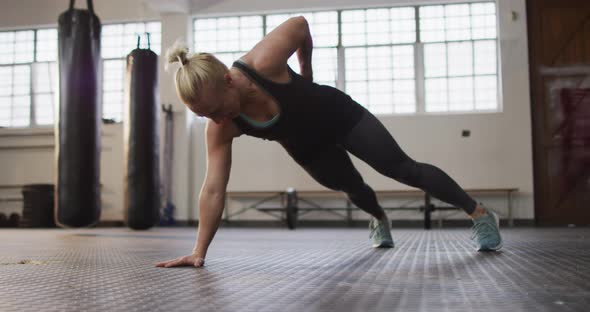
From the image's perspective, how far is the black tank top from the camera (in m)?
1.91

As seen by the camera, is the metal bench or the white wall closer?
the metal bench

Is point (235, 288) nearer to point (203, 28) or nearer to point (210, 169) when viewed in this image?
point (210, 169)

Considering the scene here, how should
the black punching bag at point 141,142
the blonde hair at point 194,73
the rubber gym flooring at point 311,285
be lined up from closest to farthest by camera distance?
the rubber gym flooring at point 311,285 → the blonde hair at point 194,73 → the black punching bag at point 141,142

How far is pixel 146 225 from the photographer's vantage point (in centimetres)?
471

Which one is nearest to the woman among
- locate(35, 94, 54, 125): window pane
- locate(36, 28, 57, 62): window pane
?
locate(35, 94, 54, 125): window pane

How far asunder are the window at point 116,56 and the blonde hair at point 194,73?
8.13 meters

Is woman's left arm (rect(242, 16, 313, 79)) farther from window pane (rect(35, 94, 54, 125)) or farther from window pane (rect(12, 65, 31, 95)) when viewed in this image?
window pane (rect(12, 65, 31, 95))

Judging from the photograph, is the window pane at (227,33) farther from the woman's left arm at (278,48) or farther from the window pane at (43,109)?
the woman's left arm at (278,48)

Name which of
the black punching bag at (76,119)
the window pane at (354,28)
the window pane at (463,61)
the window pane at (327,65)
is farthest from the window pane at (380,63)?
the black punching bag at (76,119)

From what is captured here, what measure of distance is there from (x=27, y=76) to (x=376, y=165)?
30.1ft

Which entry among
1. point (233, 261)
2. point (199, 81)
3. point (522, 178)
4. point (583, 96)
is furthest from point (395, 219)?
point (199, 81)

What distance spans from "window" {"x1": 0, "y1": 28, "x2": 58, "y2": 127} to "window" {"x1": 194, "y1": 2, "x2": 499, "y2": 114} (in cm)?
404

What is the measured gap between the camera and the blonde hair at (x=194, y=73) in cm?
162

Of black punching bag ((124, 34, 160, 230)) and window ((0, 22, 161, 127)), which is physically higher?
window ((0, 22, 161, 127))
